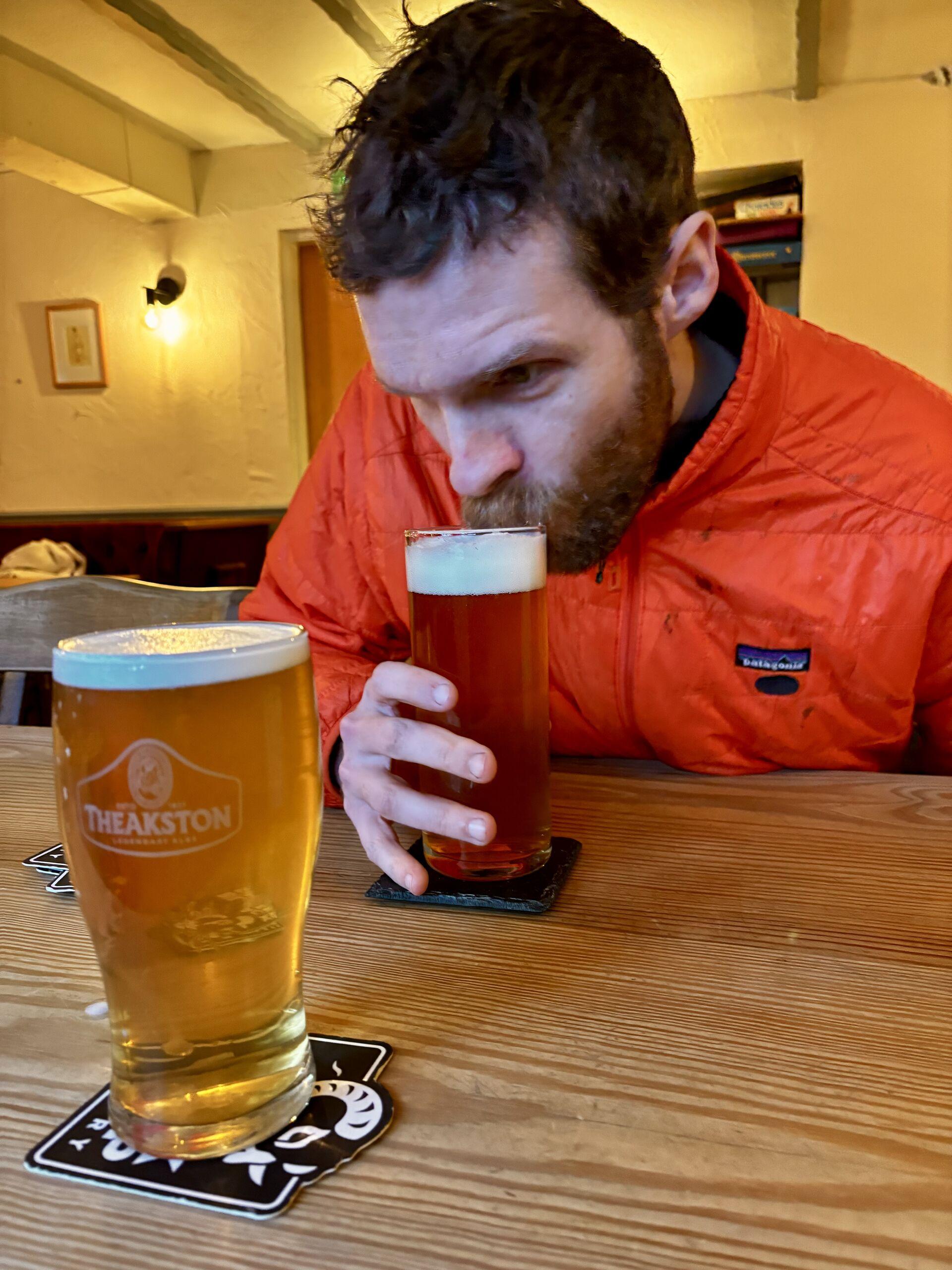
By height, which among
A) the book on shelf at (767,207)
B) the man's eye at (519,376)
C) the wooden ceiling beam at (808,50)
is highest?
the wooden ceiling beam at (808,50)

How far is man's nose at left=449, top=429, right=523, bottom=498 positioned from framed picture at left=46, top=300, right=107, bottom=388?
16.4 feet

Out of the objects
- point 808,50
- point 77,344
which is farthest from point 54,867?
point 77,344

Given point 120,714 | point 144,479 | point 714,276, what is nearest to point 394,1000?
point 120,714

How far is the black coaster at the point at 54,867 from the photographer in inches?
30.3

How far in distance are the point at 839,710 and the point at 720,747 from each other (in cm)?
17

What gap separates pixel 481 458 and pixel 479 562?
36 centimetres

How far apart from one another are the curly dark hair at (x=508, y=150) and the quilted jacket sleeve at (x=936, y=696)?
55cm

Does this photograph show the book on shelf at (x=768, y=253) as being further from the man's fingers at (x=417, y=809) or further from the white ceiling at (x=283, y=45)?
the man's fingers at (x=417, y=809)

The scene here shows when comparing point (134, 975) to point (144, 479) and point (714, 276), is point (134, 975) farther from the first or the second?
point (144, 479)

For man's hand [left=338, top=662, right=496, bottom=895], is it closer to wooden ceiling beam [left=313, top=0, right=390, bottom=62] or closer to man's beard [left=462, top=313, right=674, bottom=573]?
man's beard [left=462, top=313, right=674, bottom=573]

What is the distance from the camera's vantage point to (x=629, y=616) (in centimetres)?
123

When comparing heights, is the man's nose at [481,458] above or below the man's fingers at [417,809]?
above

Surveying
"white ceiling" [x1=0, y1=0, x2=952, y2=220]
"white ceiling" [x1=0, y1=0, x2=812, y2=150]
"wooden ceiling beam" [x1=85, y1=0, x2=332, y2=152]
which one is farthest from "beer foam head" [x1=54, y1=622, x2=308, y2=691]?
"wooden ceiling beam" [x1=85, y1=0, x2=332, y2=152]

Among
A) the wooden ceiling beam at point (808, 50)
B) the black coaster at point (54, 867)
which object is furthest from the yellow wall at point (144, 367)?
the black coaster at point (54, 867)
